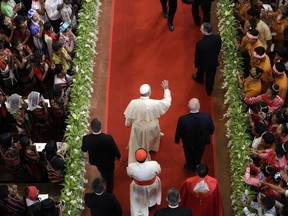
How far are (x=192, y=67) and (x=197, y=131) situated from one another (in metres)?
2.95

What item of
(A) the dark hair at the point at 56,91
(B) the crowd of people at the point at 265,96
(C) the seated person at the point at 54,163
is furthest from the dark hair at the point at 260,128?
(A) the dark hair at the point at 56,91

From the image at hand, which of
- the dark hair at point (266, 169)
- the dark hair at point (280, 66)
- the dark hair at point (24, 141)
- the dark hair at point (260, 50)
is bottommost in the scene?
the dark hair at point (266, 169)

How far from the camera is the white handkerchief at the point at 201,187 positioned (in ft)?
25.1

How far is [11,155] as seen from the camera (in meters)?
8.22

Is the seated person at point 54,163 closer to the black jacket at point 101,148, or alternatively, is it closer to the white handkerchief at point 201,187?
the black jacket at point 101,148

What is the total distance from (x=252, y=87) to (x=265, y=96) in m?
0.42

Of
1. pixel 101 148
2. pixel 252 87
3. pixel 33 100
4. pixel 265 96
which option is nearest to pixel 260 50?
pixel 252 87

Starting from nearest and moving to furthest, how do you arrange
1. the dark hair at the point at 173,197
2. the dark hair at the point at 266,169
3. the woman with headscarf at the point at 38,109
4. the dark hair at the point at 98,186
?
the dark hair at the point at 173,197 < the dark hair at the point at 98,186 < the dark hair at the point at 266,169 < the woman with headscarf at the point at 38,109

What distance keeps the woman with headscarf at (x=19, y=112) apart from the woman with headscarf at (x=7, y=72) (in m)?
0.86

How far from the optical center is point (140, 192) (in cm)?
835

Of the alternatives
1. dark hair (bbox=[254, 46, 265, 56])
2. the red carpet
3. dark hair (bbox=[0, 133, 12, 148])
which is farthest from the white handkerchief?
dark hair (bbox=[0, 133, 12, 148])

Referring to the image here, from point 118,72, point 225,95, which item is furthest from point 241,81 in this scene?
point 118,72

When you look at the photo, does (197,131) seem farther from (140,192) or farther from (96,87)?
(96,87)

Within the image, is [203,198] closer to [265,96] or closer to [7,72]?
[265,96]
